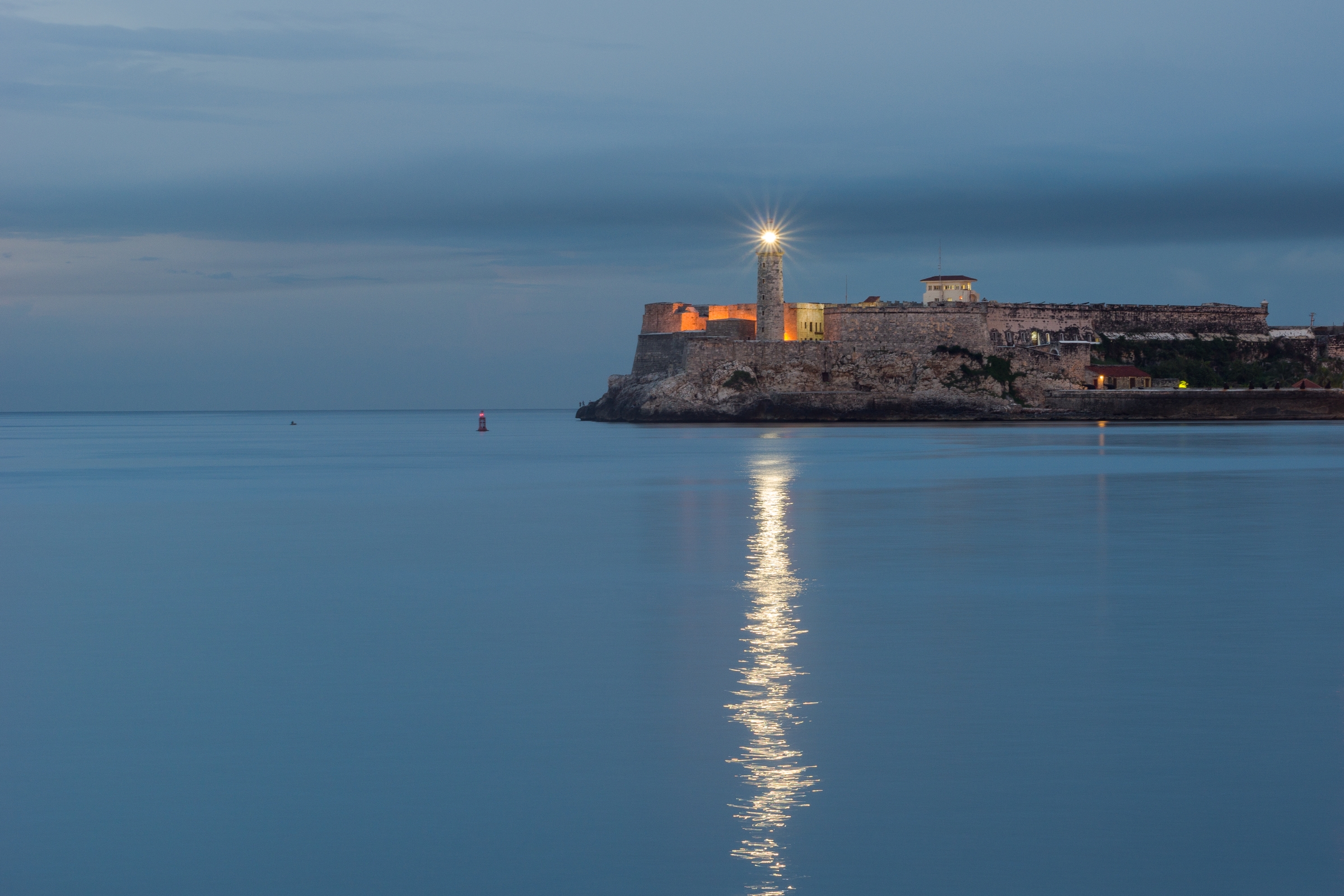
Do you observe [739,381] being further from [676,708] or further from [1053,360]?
[676,708]

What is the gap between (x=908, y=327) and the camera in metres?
61.3

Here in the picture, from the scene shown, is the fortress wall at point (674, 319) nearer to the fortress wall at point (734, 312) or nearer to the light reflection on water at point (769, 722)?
the fortress wall at point (734, 312)

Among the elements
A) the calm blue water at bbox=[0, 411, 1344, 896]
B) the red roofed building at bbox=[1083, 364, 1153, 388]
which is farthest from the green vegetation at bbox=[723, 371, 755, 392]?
the calm blue water at bbox=[0, 411, 1344, 896]

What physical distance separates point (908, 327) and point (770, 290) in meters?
6.73

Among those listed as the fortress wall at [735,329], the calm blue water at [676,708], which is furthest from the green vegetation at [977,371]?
the calm blue water at [676,708]

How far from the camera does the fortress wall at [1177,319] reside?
224ft

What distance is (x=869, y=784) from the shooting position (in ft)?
17.0

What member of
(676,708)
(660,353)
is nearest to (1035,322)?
(660,353)

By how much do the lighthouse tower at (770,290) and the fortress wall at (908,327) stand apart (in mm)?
2693

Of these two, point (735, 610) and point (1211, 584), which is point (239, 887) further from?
point (1211, 584)

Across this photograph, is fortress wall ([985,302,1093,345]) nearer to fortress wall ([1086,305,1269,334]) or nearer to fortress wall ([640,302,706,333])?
fortress wall ([1086,305,1269,334])

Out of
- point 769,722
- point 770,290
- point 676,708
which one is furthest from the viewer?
point 770,290

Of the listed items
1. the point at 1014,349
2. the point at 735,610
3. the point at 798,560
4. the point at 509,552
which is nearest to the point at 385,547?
the point at 509,552

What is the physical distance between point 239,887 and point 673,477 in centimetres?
2207
